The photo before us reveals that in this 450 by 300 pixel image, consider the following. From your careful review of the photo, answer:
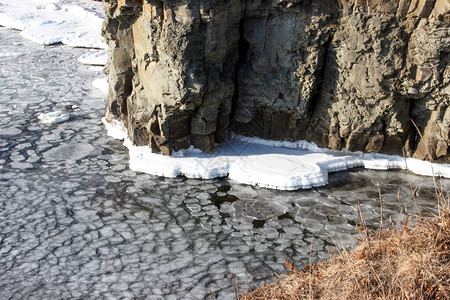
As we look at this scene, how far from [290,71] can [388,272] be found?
3988 mm

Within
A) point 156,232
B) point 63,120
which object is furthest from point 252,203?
point 63,120

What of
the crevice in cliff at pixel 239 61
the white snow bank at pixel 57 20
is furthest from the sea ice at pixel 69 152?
the white snow bank at pixel 57 20

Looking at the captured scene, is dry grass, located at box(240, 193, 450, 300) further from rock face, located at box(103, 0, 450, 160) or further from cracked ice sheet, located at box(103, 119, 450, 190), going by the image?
rock face, located at box(103, 0, 450, 160)

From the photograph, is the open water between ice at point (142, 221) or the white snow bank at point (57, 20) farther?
the white snow bank at point (57, 20)

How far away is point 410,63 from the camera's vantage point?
6.62 m

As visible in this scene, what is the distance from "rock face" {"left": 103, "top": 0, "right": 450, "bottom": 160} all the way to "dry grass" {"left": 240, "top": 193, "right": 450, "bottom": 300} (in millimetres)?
3098

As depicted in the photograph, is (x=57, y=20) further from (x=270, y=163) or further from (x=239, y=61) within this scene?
(x=270, y=163)

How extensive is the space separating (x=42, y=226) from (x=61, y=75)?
18.9 feet

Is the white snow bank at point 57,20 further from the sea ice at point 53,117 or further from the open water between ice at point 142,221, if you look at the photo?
the open water between ice at point 142,221

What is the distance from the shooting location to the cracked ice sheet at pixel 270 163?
259 inches

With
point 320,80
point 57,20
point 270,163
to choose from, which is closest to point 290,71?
point 320,80

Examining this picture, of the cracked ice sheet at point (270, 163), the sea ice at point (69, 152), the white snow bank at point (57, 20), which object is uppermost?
the white snow bank at point (57, 20)

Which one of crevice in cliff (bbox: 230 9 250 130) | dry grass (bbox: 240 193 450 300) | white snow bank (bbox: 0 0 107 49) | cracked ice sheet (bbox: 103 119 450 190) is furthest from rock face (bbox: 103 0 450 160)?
white snow bank (bbox: 0 0 107 49)

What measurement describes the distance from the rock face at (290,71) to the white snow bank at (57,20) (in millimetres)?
5927
